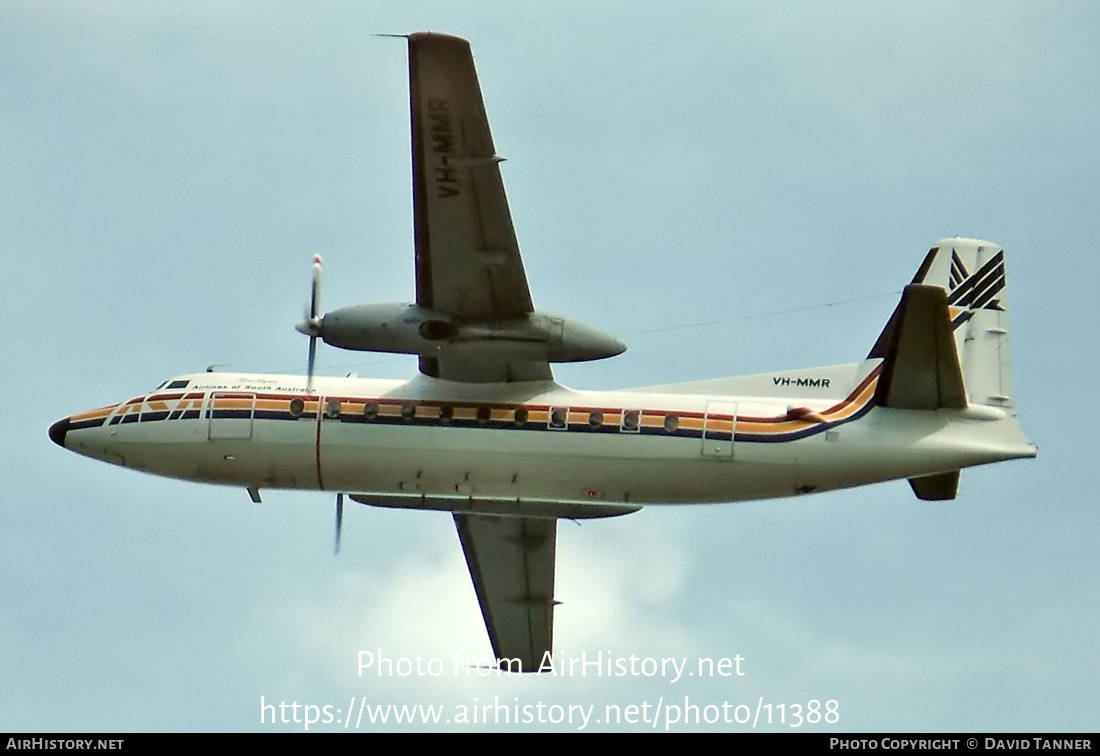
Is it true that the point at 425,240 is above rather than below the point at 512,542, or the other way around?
above

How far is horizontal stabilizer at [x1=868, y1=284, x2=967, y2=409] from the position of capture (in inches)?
995

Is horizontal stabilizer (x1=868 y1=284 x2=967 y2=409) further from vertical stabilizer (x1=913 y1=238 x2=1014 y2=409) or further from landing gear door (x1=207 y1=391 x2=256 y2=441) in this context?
landing gear door (x1=207 y1=391 x2=256 y2=441)

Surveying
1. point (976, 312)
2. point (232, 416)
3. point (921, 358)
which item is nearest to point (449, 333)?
point (232, 416)

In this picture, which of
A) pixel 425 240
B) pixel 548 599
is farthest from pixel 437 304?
pixel 548 599

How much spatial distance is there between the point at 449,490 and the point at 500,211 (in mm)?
4584

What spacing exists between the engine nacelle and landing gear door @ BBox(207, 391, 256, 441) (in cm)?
204

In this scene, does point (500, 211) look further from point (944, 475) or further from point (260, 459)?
point (944, 475)

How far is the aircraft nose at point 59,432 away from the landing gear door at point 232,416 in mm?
2710

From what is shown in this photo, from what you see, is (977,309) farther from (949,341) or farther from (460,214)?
(460,214)

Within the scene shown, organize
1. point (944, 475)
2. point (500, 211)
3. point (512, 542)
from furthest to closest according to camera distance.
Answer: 1. point (512, 542)
2. point (944, 475)
3. point (500, 211)

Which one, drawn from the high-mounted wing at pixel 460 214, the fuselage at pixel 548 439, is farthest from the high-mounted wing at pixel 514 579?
the high-mounted wing at pixel 460 214

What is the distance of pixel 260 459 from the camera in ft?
92.0

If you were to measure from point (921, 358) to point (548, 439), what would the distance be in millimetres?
5638

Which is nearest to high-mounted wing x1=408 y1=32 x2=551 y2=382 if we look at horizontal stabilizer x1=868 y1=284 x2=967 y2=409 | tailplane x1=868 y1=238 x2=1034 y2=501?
horizontal stabilizer x1=868 y1=284 x2=967 y2=409
